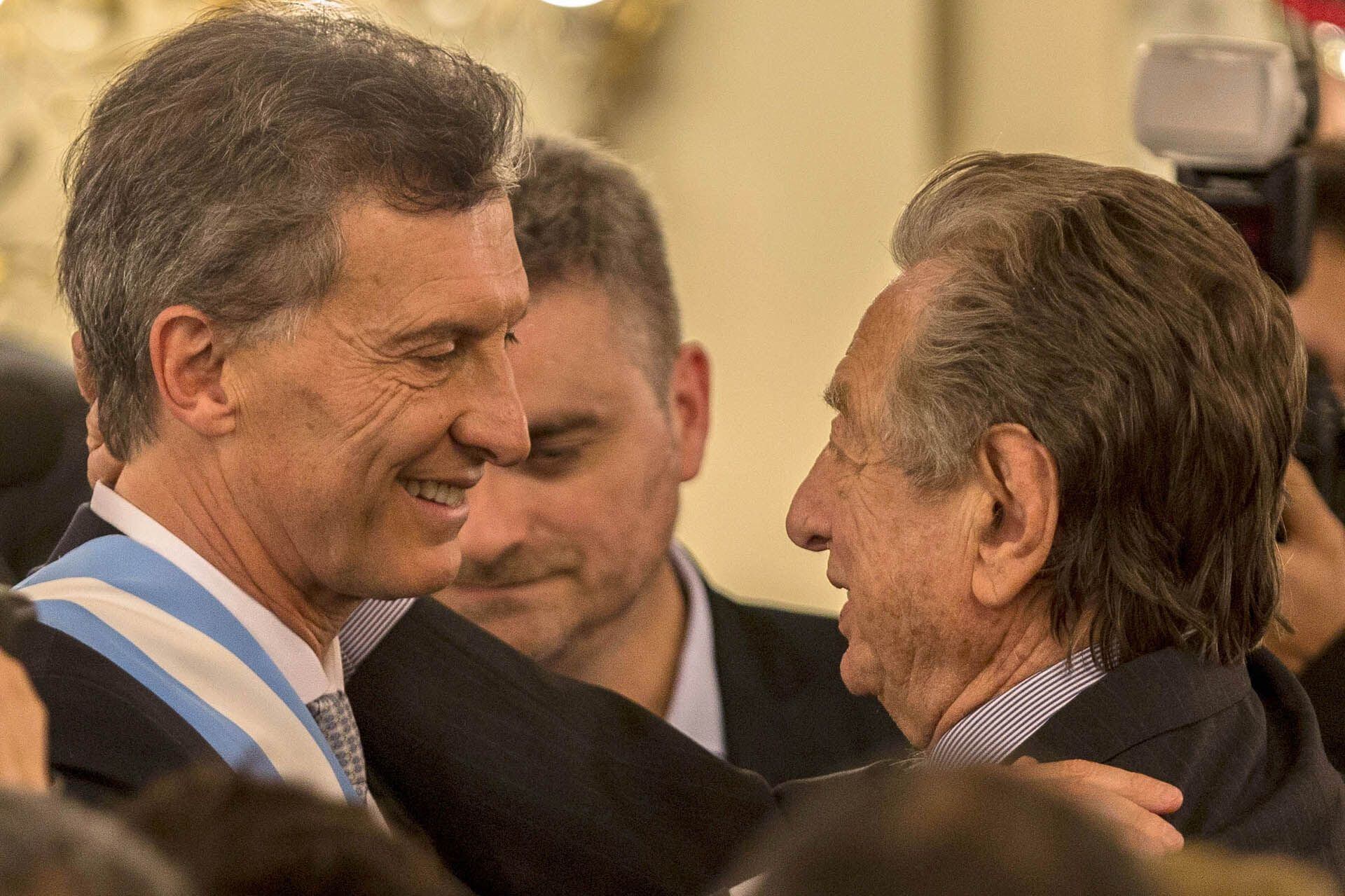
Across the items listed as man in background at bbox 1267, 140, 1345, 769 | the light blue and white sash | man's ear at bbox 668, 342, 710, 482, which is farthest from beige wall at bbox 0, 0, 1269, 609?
the light blue and white sash

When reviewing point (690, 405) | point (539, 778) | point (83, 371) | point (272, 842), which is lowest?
point (539, 778)

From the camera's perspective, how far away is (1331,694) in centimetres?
210

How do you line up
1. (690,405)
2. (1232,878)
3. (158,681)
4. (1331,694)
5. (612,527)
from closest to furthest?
1. (1232,878)
2. (158,681)
3. (1331,694)
4. (612,527)
5. (690,405)

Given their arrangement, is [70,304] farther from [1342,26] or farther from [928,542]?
[1342,26]

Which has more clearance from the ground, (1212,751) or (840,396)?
(840,396)

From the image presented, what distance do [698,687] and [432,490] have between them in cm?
90

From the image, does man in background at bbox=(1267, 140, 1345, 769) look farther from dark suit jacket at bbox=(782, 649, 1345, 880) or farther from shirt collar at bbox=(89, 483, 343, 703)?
shirt collar at bbox=(89, 483, 343, 703)

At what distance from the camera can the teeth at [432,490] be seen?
1709 mm

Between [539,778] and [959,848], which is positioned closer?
[959,848]

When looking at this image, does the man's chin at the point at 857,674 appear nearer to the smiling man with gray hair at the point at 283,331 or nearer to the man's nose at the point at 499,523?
the smiling man with gray hair at the point at 283,331

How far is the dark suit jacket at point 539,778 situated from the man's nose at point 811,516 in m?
0.28

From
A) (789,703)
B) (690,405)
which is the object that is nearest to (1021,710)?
(789,703)

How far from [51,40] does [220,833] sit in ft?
11.8

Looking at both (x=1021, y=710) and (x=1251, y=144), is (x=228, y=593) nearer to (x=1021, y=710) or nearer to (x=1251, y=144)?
(x=1021, y=710)
